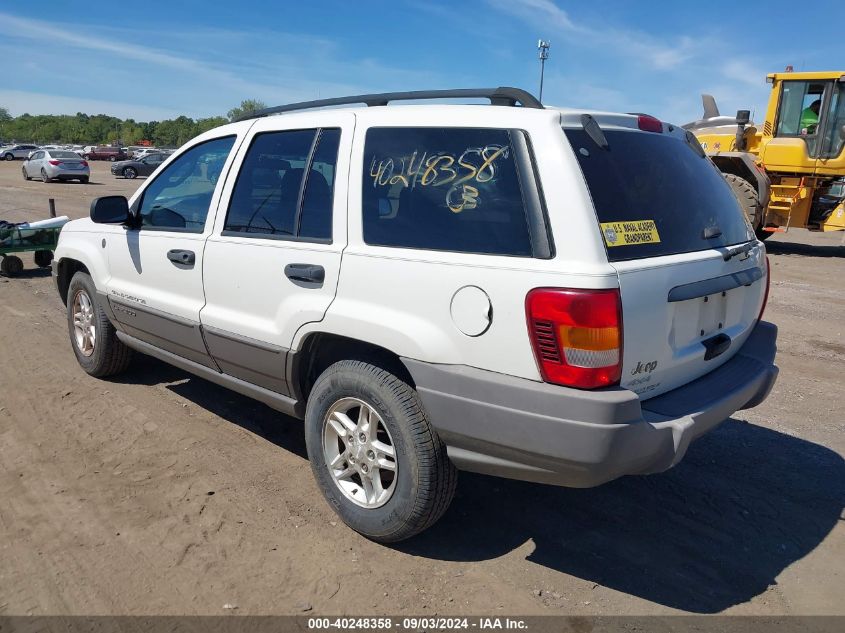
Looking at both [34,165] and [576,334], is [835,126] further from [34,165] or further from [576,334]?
[34,165]

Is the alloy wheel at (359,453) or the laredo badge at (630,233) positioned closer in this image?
the laredo badge at (630,233)

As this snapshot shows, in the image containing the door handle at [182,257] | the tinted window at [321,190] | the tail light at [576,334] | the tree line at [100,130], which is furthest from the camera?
the tree line at [100,130]

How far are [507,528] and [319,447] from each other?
1.02m

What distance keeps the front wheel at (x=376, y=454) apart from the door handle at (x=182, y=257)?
4.05 ft

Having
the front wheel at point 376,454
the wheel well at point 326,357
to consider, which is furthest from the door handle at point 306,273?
the front wheel at point 376,454

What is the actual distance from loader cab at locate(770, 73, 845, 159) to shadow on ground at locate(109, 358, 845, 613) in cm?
1085

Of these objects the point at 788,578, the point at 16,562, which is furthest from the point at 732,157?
the point at 16,562

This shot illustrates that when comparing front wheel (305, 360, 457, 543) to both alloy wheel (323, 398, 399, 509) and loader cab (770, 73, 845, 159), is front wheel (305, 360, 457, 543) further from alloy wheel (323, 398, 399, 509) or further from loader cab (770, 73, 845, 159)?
loader cab (770, 73, 845, 159)

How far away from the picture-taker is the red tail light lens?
9.93 ft

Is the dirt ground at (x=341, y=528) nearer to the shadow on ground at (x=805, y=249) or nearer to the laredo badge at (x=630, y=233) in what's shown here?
the laredo badge at (x=630, y=233)

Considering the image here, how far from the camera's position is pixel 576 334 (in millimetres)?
2389

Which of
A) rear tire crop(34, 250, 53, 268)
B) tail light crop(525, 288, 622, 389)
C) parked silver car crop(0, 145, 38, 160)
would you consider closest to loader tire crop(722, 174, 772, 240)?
tail light crop(525, 288, 622, 389)

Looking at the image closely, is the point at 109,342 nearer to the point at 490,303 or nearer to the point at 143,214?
the point at 143,214

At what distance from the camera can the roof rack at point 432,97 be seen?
2.86 meters
